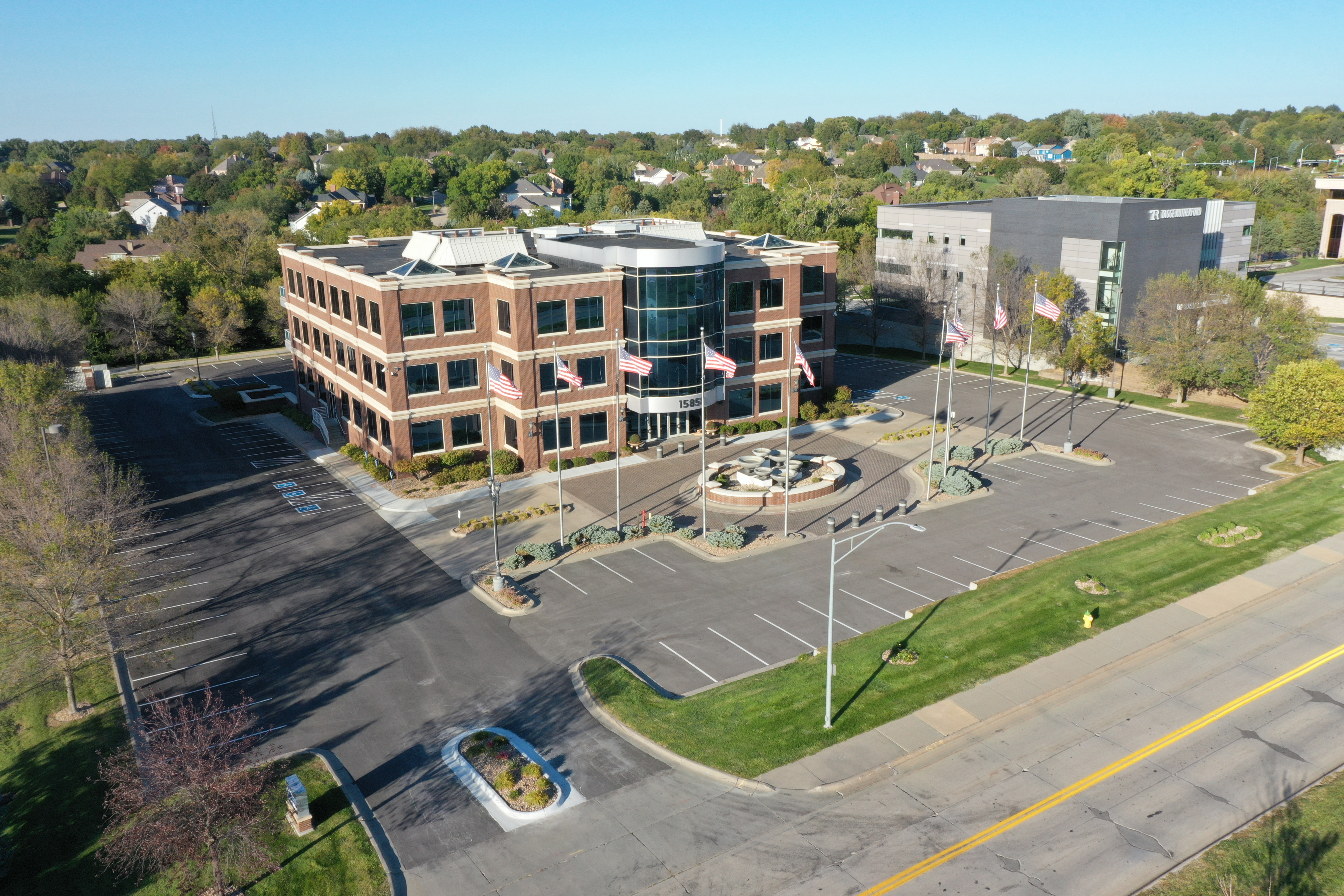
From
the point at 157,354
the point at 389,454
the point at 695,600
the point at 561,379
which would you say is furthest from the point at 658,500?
the point at 157,354

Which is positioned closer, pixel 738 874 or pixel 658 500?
pixel 738 874

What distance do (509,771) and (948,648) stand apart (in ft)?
53.8

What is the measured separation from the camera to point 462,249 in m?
57.3

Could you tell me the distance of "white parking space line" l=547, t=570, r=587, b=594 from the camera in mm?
39500

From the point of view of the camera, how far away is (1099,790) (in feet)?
85.9

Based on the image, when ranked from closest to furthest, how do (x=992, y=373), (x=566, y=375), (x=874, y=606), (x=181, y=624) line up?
(x=181, y=624), (x=874, y=606), (x=566, y=375), (x=992, y=373)

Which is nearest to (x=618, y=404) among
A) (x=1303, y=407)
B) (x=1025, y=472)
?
(x=1025, y=472)

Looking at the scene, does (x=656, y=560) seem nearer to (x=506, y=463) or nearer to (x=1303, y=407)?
(x=506, y=463)

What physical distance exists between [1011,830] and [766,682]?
369 inches

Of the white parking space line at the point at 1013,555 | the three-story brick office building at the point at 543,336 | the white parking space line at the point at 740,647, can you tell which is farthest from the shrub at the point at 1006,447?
the white parking space line at the point at 740,647

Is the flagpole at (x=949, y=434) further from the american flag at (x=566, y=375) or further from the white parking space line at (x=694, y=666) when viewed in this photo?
the white parking space line at (x=694, y=666)

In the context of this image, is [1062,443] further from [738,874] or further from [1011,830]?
[738,874]

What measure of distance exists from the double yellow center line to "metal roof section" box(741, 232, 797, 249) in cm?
4145

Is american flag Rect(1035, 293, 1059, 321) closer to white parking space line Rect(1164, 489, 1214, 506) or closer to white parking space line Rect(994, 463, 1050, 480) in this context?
white parking space line Rect(994, 463, 1050, 480)
